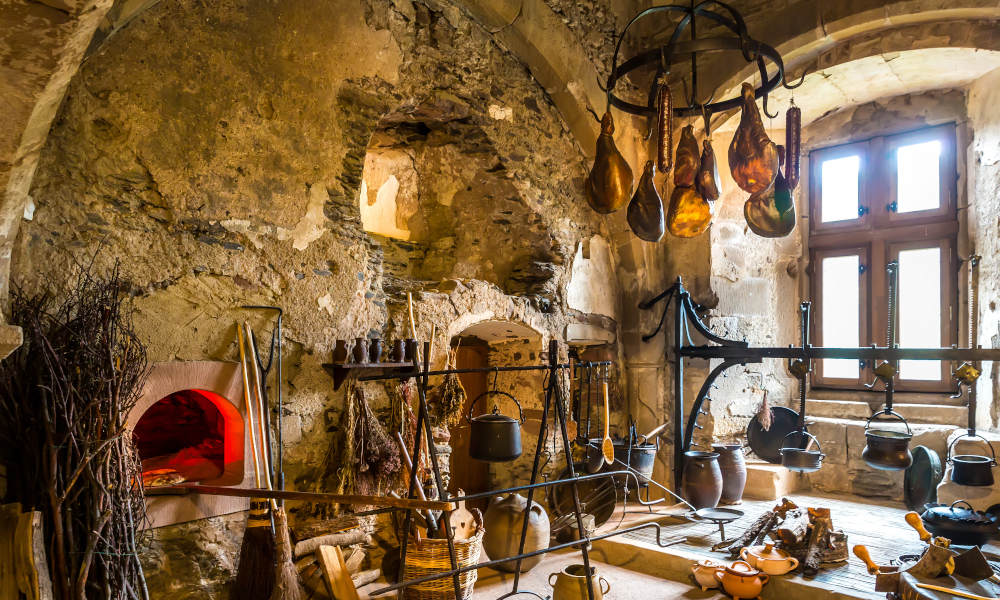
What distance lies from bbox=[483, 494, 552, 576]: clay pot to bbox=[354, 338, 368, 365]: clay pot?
1.33 meters

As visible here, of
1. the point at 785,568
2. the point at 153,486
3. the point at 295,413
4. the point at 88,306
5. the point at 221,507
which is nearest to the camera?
the point at 88,306

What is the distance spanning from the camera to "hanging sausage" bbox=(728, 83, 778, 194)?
9.35 feet

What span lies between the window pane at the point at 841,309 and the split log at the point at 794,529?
7.83 ft

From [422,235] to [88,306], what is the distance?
2.75m

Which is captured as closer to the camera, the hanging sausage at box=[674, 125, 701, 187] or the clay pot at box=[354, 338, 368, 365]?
the hanging sausage at box=[674, 125, 701, 187]

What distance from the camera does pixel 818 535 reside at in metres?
3.61

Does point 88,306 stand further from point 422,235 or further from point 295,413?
point 422,235

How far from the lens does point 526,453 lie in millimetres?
4914

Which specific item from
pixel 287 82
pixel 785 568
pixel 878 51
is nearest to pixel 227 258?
pixel 287 82

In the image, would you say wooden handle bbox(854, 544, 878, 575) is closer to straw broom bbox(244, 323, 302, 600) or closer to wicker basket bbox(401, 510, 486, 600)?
wicker basket bbox(401, 510, 486, 600)

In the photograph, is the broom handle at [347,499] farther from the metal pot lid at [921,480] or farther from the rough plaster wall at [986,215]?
the rough plaster wall at [986,215]

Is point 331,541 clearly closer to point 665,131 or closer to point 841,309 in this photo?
point 665,131

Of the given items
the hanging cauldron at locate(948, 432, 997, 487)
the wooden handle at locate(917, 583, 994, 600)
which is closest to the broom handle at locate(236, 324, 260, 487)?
the wooden handle at locate(917, 583, 994, 600)

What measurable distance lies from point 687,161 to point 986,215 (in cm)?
345
